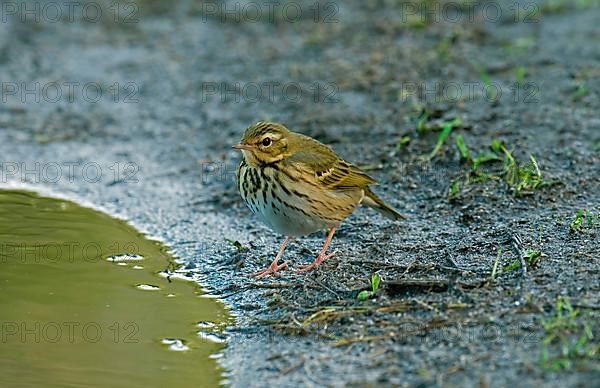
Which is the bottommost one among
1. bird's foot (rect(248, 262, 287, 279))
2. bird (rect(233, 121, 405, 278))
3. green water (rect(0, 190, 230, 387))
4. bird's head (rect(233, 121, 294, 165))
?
green water (rect(0, 190, 230, 387))

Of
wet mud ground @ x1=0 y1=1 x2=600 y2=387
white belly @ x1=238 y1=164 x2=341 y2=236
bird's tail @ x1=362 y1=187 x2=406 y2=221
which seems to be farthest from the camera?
bird's tail @ x1=362 y1=187 x2=406 y2=221

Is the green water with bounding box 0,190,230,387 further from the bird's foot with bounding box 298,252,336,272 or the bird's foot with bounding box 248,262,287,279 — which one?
the bird's foot with bounding box 298,252,336,272

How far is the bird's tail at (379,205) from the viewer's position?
7.87 m

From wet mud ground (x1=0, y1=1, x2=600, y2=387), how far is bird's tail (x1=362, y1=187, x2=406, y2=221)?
0.16 metres

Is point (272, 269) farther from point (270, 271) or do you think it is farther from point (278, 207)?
point (278, 207)

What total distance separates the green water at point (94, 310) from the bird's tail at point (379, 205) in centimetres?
148

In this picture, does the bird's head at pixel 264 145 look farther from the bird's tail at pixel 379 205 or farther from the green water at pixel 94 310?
the green water at pixel 94 310

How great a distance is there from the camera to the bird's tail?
7867 mm

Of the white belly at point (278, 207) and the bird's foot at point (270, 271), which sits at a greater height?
the white belly at point (278, 207)

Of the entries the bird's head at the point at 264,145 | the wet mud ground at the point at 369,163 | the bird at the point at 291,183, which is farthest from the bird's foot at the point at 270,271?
the bird's head at the point at 264,145

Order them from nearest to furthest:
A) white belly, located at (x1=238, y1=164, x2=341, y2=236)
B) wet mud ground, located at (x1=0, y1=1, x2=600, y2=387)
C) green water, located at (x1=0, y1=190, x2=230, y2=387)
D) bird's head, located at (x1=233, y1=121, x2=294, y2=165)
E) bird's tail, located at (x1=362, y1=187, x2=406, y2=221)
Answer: wet mud ground, located at (x1=0, y1=1, x2=600, y2=387), green water, located at (x1=0, y1=190, x2=230, y2=387), white belly, located at (x1=238, y1=164, x2=341, y2=236), bird's head, located at (x1=233, y1=121, x2=294, y2=165), bird's tail, located at (x1=362, y1=187, x2=406, y2=221)

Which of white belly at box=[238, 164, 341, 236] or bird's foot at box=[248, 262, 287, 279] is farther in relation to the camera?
bird's foot at box=[248, 262, 287, 279]

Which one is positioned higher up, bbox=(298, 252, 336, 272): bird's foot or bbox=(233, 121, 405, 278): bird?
bbox=(233, 121, 405, 278): bird

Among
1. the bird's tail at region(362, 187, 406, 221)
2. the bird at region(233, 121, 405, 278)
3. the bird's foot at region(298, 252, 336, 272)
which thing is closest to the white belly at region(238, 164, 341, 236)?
the bird at region(233, 121, 405, 278)
